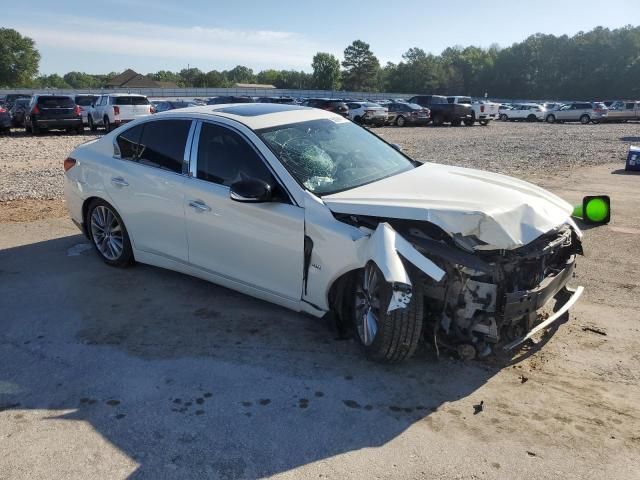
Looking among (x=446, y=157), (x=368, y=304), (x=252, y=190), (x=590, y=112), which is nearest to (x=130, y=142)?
(x=252, y=190)

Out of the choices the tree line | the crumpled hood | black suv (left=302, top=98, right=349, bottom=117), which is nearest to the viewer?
the crumpled hood

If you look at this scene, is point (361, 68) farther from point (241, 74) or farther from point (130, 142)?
point (130, 142)

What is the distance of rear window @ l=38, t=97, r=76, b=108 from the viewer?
2350 cm

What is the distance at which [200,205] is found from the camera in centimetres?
475

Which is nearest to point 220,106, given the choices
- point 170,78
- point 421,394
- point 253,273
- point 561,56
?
point 253,273

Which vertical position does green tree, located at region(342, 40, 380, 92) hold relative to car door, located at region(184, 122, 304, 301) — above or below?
above

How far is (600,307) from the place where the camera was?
16.1 feet

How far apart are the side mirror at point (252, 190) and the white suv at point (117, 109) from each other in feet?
67.8

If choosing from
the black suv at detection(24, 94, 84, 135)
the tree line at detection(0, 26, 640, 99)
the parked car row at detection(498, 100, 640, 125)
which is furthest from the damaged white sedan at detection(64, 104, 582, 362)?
the tree line at detection(0, 26, 640, 99)

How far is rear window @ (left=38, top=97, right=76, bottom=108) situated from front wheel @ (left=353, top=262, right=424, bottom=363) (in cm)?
2337

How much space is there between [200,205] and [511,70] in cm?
9845

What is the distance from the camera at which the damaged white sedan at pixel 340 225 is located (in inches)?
142

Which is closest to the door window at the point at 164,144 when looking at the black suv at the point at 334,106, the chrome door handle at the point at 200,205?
the chrome door handle at the point at 200,205

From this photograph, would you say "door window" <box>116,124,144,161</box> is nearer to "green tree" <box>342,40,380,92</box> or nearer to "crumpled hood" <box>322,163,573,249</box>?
"crumpled hood" <box>322,163,573,249</box>
